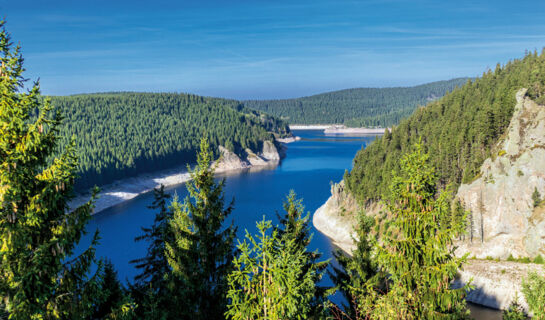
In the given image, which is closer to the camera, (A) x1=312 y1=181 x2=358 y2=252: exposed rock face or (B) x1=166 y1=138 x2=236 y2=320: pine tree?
(B) x1=166 y1=138 x2=236 y2=320: pine tree

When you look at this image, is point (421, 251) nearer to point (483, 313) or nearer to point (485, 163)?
point (483, 313)

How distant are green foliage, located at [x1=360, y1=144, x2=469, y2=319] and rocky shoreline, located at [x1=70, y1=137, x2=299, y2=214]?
5943 cm

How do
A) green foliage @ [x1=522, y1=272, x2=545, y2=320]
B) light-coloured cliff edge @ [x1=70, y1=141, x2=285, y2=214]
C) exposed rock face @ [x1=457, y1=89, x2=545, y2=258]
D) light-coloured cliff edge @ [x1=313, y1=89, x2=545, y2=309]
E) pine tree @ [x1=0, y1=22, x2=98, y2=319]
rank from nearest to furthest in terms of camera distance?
pine tree @ [x1=0, y1=22, x2=98, y2=319]
green foliage @ [x1=522, y1=272, x2=545, y2=320]
light-coloured cliff edge @ [x1=313, y1=89, x2=545, y2=309]
exposed rock face @ [x1=457, y1=89, x2=545, y2=258]
light-coloured cliff edge @ [x1=70, y1=141, x2=285, y2=214]

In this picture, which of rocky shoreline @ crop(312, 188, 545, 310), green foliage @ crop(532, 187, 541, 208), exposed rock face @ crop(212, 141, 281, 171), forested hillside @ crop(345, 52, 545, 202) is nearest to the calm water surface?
forested hillside @ crop(345, 52, 545, 202)

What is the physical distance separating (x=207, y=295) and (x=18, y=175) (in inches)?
424

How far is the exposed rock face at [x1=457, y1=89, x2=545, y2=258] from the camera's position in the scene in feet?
181

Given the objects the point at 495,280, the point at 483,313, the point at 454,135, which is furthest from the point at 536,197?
the point at 454,135

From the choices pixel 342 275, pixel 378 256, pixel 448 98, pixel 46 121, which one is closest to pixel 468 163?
pixel 448 98

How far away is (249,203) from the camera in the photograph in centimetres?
10481

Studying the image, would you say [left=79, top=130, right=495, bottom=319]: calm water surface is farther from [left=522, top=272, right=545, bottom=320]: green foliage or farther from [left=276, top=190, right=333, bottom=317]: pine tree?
[left=522, top=272, right=545, bottom=320]: green foliage

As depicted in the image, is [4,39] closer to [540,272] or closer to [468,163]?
[540,272]

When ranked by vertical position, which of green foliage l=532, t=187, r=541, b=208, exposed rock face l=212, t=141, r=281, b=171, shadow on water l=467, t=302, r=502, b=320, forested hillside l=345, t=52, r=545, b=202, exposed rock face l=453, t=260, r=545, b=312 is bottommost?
shadow on water l=467, t=302, r=502, b=320

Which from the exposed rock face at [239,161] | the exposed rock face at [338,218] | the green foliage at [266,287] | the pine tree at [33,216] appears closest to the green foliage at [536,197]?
the exposed rock face at [338,218]

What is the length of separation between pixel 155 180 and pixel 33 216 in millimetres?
137292
